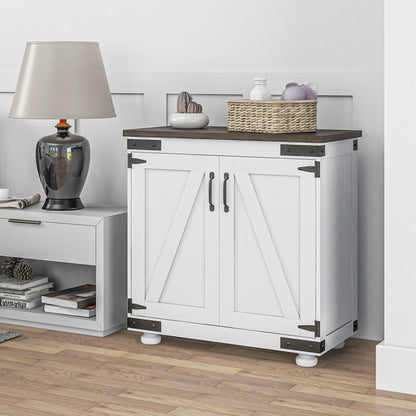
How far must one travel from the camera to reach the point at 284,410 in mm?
2775

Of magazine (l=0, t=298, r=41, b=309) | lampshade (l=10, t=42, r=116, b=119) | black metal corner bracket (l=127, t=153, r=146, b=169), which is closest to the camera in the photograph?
black metal corner bracket (l=127, t=153, r=146, b=169)

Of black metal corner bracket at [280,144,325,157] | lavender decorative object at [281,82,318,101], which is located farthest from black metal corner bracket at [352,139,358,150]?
black metal corner bracket at [280,144,325,157]

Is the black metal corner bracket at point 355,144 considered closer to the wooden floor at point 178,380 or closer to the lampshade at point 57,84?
the wooden floor at point 178,380

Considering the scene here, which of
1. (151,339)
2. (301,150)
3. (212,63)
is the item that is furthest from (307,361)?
(212,63)

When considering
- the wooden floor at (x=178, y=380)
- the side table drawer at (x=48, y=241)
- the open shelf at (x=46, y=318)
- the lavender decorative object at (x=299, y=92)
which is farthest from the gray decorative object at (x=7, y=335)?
the lavender decorative object at (x=299, y=92)

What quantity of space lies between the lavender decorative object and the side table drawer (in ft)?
3.40

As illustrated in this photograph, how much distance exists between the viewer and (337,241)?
10.8 ft

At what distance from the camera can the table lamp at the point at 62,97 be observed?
358 centimetres

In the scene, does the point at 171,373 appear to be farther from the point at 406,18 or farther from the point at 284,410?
the point at 406,18

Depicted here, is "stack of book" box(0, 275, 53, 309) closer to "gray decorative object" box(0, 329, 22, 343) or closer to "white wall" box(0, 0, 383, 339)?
"gray decorative object" box(0, 329, 22, 343)

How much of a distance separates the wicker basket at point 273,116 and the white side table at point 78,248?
0.75m

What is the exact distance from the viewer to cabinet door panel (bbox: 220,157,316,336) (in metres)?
3.15

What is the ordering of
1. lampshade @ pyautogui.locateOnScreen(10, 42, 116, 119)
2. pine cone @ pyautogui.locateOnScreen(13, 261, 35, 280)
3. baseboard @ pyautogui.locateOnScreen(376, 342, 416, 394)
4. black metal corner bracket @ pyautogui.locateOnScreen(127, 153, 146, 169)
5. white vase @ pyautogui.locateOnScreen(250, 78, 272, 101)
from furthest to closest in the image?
pine cone @ pyautogui.locateOnScreen(13, 261, 35, 280), lampshade @ pyautogui.locateOnScreen(10, 42, 116, 119), black metal corner bracket @ pyautogui.locateOnScreen(127, 153, 146, 169), white vase @ pyautogui.locateOnScreen(250, 78, 272, 101), baseboard @ pyautogui.locateOnScreen(376, 342, 416, 394)

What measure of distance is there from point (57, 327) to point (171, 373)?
0.83 m
